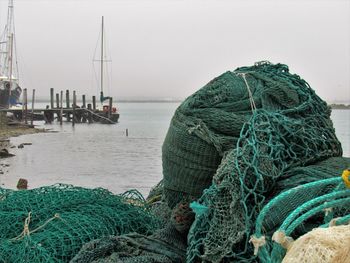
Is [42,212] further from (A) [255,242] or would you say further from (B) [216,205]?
(A) [255,242]

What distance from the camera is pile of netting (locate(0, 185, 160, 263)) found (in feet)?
7.94

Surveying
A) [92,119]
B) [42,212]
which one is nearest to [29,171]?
[42,212]

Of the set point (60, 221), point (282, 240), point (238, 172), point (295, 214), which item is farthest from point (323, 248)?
point (60, 221)

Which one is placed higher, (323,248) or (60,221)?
(323,248)

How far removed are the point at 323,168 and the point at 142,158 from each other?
26689mm

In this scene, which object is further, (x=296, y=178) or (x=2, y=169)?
(x=2, y=169)

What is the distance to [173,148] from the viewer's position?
260 cm

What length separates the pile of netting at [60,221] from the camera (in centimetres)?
242

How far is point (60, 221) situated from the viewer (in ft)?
8.53

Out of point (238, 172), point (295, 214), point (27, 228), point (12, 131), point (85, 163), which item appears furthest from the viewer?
point (12, 131)

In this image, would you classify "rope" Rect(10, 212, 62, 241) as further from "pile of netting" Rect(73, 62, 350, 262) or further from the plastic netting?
the plastic netting

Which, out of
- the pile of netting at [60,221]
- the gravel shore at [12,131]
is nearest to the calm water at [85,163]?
the gravel shore at [12,131]

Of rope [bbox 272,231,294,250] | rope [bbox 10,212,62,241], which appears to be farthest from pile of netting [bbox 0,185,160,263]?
rope [bbox 272,231,294,250]

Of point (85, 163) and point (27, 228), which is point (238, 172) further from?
point (85, 163)
